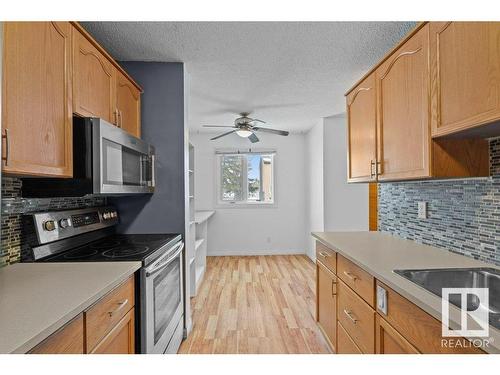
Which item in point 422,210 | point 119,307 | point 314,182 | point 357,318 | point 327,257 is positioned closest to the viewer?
point 119,307

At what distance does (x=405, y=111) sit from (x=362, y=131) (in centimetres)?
57

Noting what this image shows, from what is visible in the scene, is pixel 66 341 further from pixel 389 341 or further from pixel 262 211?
pixel 262 211

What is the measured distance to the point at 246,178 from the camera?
227 inches

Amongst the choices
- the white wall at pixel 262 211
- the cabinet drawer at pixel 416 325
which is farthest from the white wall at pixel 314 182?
the cabinet drawer at pixel 416 325

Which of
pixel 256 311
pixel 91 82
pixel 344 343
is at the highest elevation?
pixel 91 82

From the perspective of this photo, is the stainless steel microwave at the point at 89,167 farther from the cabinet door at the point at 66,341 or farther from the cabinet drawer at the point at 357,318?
the cabinet drawer at the point at 357,318

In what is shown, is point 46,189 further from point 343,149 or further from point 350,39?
point 343,149

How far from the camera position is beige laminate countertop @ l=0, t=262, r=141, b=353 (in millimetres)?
803

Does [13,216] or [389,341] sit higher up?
[13,216]

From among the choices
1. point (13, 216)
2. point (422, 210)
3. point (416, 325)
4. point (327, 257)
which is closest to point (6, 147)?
point (13, 216)

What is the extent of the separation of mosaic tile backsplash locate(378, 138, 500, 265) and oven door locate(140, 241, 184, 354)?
5.59 feet

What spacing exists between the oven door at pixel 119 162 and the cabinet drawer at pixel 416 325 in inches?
58.6

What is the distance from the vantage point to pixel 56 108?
54.7 inches

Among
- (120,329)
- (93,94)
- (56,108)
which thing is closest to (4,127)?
(56,108)
